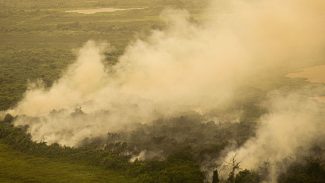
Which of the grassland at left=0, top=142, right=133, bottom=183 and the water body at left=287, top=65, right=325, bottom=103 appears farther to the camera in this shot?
the water body at left=287, top=65, right=325, bottom=103

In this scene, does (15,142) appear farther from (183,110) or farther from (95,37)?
(95,37)

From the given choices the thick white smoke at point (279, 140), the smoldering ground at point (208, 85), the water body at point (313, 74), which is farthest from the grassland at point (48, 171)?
the water body at point (313, 74)

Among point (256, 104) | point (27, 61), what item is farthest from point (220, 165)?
point (27, 61)

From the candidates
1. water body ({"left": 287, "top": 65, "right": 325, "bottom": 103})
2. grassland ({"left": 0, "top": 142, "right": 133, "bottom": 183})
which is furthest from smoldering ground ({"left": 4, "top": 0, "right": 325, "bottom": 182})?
grassland ({"left": 0, "top": 142, "right": 133, "bottom": 183})

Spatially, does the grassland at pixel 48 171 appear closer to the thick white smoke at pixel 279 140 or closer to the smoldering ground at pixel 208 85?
the smoldering ground at pixel 208 85

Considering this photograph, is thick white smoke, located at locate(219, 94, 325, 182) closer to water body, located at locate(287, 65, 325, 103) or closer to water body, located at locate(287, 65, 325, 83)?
water body, located at locate(287, 65, 325, 103)

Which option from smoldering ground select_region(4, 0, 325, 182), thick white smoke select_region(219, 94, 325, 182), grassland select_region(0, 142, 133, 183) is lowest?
grassland select_region(0, 142, 133, 183)

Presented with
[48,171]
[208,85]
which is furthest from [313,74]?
[48,171]

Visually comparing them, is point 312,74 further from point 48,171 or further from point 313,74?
point 48,171
